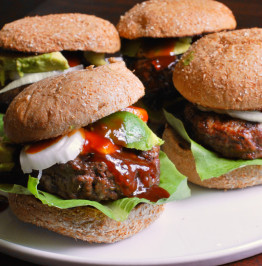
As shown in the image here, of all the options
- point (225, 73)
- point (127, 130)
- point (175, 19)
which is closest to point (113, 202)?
point (127, 130)

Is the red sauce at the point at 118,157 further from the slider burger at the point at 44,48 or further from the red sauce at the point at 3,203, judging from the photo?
the slider burger at the point at 44,48

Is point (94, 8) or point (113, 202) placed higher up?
point (113, 202)

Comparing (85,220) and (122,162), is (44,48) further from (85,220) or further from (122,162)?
(85,220)

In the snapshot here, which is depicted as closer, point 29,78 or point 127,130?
point 127,130

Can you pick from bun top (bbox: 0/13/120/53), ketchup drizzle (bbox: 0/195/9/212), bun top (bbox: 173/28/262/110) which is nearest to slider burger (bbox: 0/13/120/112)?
bun top (bbox: 0/13/120/53)

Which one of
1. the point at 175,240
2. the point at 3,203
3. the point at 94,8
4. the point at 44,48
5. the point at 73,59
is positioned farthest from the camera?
the point at 94,8

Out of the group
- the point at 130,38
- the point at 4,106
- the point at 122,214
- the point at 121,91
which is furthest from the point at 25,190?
the point at 130,38

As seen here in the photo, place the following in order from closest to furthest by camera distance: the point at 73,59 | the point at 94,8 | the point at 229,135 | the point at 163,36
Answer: the point at 229,135 < the point at 163,36 < the point at 73,59 < the point at 94,8
